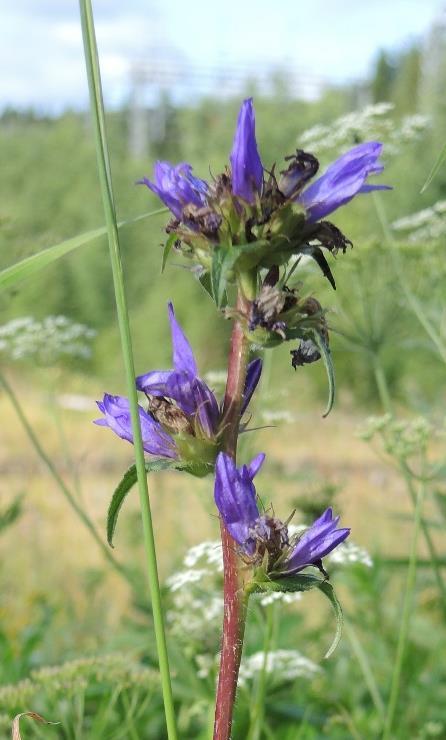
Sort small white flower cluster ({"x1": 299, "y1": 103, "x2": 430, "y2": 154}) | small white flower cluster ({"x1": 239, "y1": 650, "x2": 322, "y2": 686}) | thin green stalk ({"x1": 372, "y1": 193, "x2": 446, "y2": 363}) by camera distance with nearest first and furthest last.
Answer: small white flower cluster ({"x1": 239, "y1": 650, "x2": 322, "y2": 686}) → thin green stalk ({"x1": 372, "y1": 193, "x2": 446, "y2": 363}) → small white flower cluster ({"x1": 299, "y1": 103, "x2": 430, "y2": 154})

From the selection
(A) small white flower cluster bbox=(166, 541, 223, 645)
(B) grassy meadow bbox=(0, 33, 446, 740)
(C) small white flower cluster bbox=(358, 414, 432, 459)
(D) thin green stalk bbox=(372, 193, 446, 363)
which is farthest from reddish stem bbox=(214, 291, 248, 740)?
(D) thin green stalk bbox=(372, 193, 446, 363)

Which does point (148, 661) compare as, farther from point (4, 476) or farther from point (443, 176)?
point (443, 176)

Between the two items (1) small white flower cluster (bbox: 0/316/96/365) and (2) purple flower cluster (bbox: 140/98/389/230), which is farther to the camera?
(1) small white flower cluster (bbox: 0/316/96/365)

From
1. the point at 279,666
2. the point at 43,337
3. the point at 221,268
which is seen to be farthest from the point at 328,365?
the point at 43,337

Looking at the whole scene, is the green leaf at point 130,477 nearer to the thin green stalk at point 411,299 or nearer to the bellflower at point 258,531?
the bellflower at point 258,531

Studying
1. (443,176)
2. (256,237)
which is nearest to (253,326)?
(256,237)

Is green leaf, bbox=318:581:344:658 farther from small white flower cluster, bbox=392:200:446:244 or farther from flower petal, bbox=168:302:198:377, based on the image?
small white flower cluster, bbox=392:200:446:244
